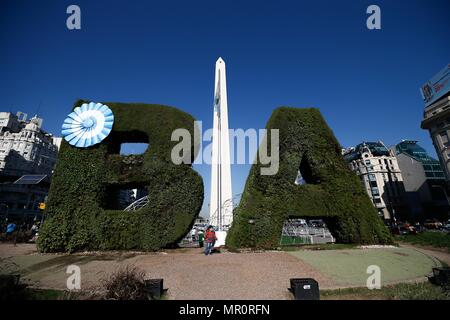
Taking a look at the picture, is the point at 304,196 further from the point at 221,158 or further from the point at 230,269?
the point at 221,158

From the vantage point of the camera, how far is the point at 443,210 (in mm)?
52312

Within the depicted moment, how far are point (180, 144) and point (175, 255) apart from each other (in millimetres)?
6142

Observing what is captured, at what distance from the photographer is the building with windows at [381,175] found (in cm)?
6128

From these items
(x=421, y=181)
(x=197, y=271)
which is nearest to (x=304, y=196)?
(x=197, y=271)

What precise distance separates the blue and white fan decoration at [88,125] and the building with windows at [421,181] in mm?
72794

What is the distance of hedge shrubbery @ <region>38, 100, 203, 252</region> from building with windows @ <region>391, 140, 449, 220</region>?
69.1 metres

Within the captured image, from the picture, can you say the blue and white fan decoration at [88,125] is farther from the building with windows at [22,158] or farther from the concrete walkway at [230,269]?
the building with windows at [22,158]

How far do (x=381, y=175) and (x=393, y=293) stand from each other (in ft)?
243

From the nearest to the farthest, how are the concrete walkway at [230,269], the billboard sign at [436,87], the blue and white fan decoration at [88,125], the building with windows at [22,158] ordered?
the concrete walkway at [230,269], the blue and white fan decoration at [88,125], the billboard sign at [436,87], the building with windows at [22,158]

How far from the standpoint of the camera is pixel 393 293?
5.56m

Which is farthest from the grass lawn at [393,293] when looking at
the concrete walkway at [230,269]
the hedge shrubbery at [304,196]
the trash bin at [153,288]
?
the hedge shrubbery at [304,196]

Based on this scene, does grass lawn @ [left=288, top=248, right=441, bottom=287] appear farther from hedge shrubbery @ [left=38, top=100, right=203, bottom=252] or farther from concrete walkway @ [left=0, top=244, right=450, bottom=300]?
hedge shrubbery @ [left=38, top=100, right=203, bottom=252]
